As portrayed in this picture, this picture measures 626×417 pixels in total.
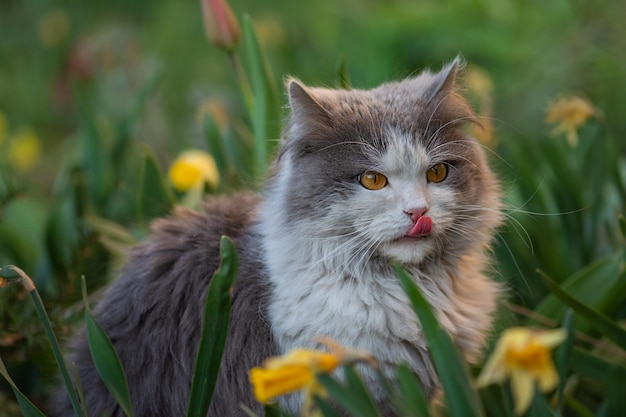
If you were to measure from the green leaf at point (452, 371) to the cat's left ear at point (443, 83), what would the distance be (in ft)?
2.53

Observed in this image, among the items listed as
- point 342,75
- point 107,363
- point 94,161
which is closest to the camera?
point 107,363

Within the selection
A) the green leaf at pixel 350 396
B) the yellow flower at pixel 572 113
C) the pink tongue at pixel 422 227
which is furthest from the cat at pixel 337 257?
the yellow flower at pixel 572 113

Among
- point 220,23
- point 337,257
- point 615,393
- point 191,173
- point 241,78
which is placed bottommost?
point 615,393

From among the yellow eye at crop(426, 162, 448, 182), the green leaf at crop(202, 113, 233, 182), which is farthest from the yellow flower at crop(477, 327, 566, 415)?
the green leaf at crop(202, 113, 233, 182)

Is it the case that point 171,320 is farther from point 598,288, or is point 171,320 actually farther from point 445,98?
point 598,288

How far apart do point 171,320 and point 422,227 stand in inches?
29.3

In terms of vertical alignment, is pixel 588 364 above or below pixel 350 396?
below

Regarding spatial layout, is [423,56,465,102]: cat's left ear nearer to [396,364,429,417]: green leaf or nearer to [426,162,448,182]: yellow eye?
[426,162,448,182]: yellow eye

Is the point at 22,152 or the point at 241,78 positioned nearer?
the point at 241,78

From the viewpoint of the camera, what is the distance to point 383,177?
196 centimetres

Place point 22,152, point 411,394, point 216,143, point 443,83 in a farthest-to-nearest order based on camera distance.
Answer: point 22,152
point 216,143
point 443,83
point 411,394

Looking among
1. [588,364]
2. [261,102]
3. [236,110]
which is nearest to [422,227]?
[588,364]

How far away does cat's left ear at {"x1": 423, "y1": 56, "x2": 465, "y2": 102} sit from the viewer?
2.10 meters

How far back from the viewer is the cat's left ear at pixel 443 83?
210cm
